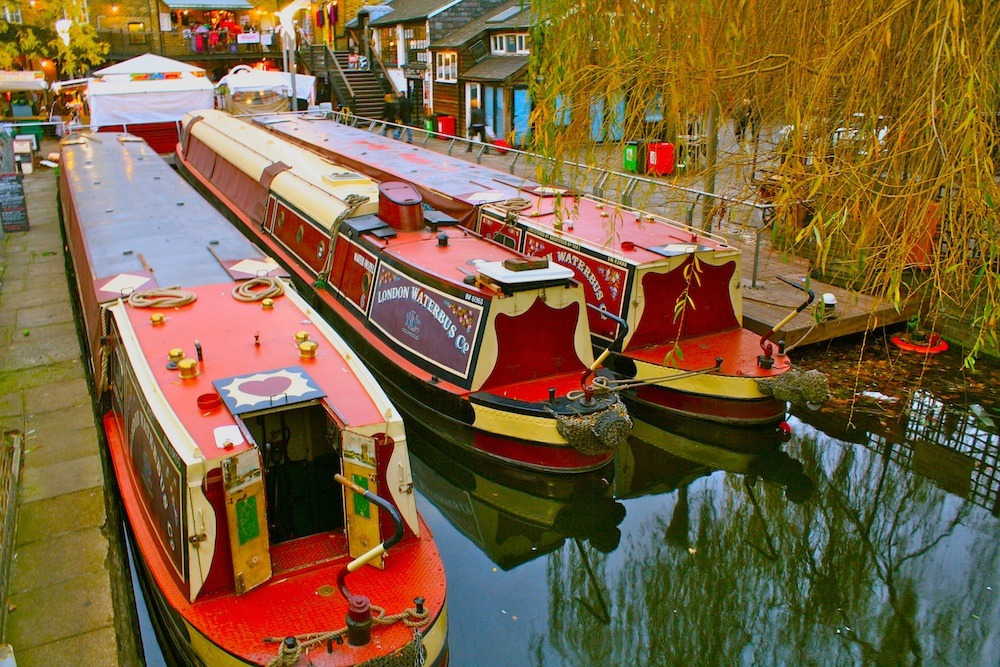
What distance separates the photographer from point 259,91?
2809 cm

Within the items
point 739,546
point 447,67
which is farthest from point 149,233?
point 447,67

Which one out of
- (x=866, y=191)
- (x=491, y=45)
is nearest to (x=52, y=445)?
(x=866, y=191)

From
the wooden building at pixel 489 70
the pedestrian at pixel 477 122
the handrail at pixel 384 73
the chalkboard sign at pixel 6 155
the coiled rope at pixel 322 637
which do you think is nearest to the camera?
the coiled rope at pixel 322 637

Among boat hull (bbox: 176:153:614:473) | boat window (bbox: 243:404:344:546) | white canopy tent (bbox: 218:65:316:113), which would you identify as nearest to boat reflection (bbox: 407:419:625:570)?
boat hull (bbox: 176:153:614:473)

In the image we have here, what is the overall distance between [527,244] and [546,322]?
8.63 feet

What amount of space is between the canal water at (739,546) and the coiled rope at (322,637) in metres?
1.34

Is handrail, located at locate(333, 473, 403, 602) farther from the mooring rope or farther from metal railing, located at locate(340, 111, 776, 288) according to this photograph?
the mooring rope

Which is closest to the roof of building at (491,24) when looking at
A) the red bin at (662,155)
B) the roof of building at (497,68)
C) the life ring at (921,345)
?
the roof of building at (497,68)

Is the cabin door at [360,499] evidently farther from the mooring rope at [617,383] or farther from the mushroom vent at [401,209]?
the mushroom vent at [401,209]

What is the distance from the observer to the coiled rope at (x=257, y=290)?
317 inches

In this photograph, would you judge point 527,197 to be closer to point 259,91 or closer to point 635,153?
point 635,153

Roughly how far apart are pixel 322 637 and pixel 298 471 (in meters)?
1.87

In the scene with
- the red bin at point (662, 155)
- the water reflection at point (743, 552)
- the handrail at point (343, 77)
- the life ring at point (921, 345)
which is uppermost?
the handrail at point (343, 77)

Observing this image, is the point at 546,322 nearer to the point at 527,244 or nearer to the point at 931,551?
the point at 527,244
